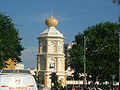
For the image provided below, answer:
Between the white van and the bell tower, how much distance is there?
232ft

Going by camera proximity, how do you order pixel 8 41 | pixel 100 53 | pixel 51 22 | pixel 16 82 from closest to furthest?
pixel 16 82 → pixel 8 41 → pixel 100 53 → pixel 51 22

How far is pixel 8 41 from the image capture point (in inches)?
1818

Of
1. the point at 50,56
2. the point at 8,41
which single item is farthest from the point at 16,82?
the point at 50,56

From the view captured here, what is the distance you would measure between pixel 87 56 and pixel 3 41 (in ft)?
67.1

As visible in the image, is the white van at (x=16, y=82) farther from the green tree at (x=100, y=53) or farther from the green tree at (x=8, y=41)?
the green tree at (x=100, y=53)

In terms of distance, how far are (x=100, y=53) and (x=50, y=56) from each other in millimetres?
30282

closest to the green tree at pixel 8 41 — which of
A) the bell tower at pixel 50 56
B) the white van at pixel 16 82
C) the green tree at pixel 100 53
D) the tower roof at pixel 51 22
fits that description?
the green tree at pixel 100 53

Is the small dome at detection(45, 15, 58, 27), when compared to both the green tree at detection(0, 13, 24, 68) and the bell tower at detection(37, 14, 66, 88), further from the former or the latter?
the green tree at detection(0, 13, 24, 68)

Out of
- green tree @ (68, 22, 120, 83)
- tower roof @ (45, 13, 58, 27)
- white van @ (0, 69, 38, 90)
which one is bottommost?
white van @ (0, 69, 38, 90)

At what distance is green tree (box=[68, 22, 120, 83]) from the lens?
5909 centimetres

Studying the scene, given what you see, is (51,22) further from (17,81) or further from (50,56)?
(17,81)

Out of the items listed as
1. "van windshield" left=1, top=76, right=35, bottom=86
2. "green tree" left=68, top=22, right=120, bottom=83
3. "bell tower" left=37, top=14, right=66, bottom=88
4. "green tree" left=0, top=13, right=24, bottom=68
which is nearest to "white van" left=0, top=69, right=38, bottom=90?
"van windshield" left=1, top=76, right=35, bottom=86

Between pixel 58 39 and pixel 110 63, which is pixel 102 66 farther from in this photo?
pixel 58 39

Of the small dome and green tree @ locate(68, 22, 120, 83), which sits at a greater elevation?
the small dome
